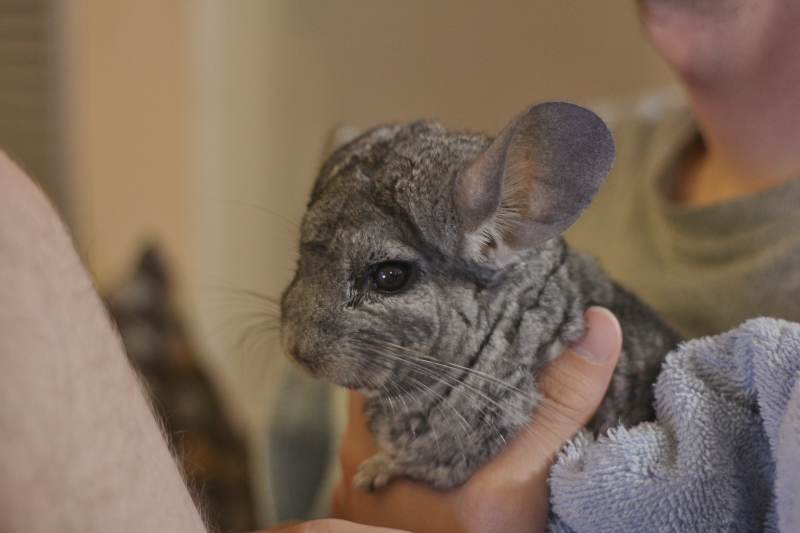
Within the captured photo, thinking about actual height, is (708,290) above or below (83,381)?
below

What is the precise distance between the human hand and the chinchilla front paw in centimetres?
4

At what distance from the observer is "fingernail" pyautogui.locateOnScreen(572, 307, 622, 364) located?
0.93 metres

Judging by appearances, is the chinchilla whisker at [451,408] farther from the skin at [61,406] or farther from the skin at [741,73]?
the skin at [741,73]

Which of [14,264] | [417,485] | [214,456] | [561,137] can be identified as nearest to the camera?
[14,264]

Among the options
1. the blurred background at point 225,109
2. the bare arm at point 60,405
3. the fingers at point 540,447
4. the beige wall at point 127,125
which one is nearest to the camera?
the bare arm at point 60,405

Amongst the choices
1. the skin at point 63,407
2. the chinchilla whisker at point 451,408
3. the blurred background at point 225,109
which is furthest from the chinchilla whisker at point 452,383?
the blurred background at point 225,109

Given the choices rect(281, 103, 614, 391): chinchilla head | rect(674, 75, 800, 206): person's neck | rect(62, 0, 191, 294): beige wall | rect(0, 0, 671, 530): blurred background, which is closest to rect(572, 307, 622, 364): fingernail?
rect(281, 103, 614, 391): chinchilla head

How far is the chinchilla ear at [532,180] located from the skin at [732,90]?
310 mm

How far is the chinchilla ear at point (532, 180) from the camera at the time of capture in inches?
31.7

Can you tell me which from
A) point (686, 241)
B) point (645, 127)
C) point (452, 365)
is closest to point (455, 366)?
point (452, 365)

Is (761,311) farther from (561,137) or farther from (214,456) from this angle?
(214,456)

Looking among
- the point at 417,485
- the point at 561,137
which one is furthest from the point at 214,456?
the point at 561,137

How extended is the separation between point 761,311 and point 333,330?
1.98ft

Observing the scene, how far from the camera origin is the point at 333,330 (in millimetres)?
869
